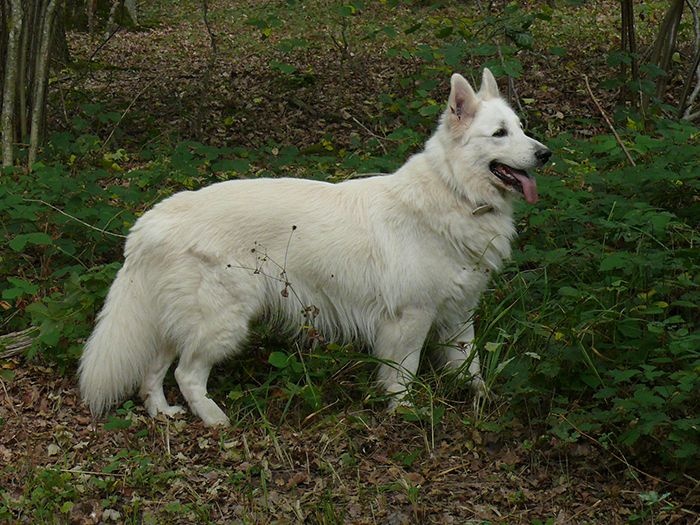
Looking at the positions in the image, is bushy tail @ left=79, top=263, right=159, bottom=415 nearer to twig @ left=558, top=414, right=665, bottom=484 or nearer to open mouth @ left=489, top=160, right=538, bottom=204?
open mouth @ left=489, top=160, right=538, bottom=204

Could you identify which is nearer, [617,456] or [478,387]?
[617,456]

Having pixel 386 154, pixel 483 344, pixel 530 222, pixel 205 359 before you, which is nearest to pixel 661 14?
pixel 386 154

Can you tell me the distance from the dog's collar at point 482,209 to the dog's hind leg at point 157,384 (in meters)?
1.95

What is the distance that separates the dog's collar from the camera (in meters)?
5.04

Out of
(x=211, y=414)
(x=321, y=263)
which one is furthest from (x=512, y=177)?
(x=211, y=414)

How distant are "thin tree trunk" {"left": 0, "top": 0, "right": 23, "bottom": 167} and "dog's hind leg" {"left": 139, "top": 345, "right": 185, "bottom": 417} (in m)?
3.39

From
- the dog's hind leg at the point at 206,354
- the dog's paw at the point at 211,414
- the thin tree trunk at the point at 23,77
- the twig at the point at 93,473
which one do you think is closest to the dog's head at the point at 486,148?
the dog's hind leg at the point at 206,354

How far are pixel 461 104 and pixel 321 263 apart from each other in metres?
1.22

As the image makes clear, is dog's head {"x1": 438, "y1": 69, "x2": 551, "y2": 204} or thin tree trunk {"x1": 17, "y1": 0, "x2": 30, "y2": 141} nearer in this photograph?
dog's head {"x1": 438, "y1": 69, "x2": 551, "y2": 204}

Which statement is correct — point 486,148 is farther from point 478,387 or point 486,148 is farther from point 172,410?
point 172,410

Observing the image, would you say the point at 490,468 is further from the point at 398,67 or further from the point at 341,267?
the point at 398,67

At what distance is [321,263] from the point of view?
5.13 m

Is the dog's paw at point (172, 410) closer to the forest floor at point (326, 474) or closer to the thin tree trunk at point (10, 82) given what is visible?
the forest floor at point (326, 474)

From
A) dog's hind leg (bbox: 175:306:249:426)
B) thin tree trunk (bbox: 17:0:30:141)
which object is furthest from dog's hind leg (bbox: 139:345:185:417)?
thin tree trunk (bbox: 17:0:30:141)
